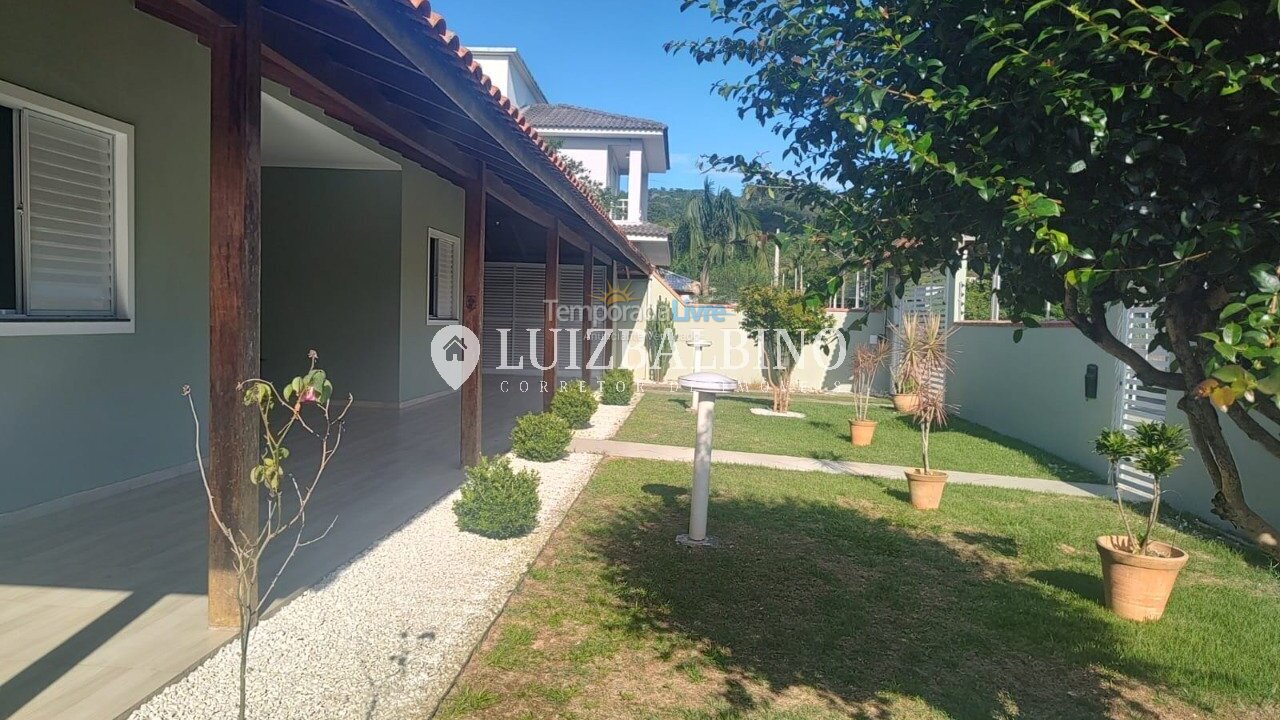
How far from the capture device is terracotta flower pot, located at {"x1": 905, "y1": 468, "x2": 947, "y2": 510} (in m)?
7.14

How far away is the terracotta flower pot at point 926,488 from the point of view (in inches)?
281

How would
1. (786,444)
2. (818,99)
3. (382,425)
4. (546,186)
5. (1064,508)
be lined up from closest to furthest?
(818,99), (546,186), (1064,508), (382,425), (786,444)

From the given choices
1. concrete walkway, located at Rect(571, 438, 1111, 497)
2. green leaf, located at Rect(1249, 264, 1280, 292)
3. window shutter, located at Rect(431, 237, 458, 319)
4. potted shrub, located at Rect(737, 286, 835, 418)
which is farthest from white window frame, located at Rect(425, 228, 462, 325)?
green leaf, located at Rect(1249, 264, 1280, 292)

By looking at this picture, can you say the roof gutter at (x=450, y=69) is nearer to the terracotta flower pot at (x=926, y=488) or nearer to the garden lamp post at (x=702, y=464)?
the garden lamp post at (x=702, y=464)

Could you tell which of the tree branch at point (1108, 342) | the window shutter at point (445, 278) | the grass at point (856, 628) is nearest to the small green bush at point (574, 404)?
the window shutter at point (445, 278)

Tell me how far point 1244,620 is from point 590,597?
4004 mm

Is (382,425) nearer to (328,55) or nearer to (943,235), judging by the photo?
(328,55)

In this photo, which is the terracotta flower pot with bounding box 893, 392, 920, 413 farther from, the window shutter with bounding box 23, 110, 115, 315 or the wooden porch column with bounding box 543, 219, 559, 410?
the window shutter with bounding box 23, 110, 115, 315

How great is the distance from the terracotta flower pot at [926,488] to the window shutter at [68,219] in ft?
22.5

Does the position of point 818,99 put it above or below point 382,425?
above

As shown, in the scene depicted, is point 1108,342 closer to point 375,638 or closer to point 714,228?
point 375,638

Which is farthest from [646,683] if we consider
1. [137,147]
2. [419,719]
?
[137,147]

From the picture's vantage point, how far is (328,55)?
4176mm

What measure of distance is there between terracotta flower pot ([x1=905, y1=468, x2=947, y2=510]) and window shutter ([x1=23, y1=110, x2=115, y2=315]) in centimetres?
685
